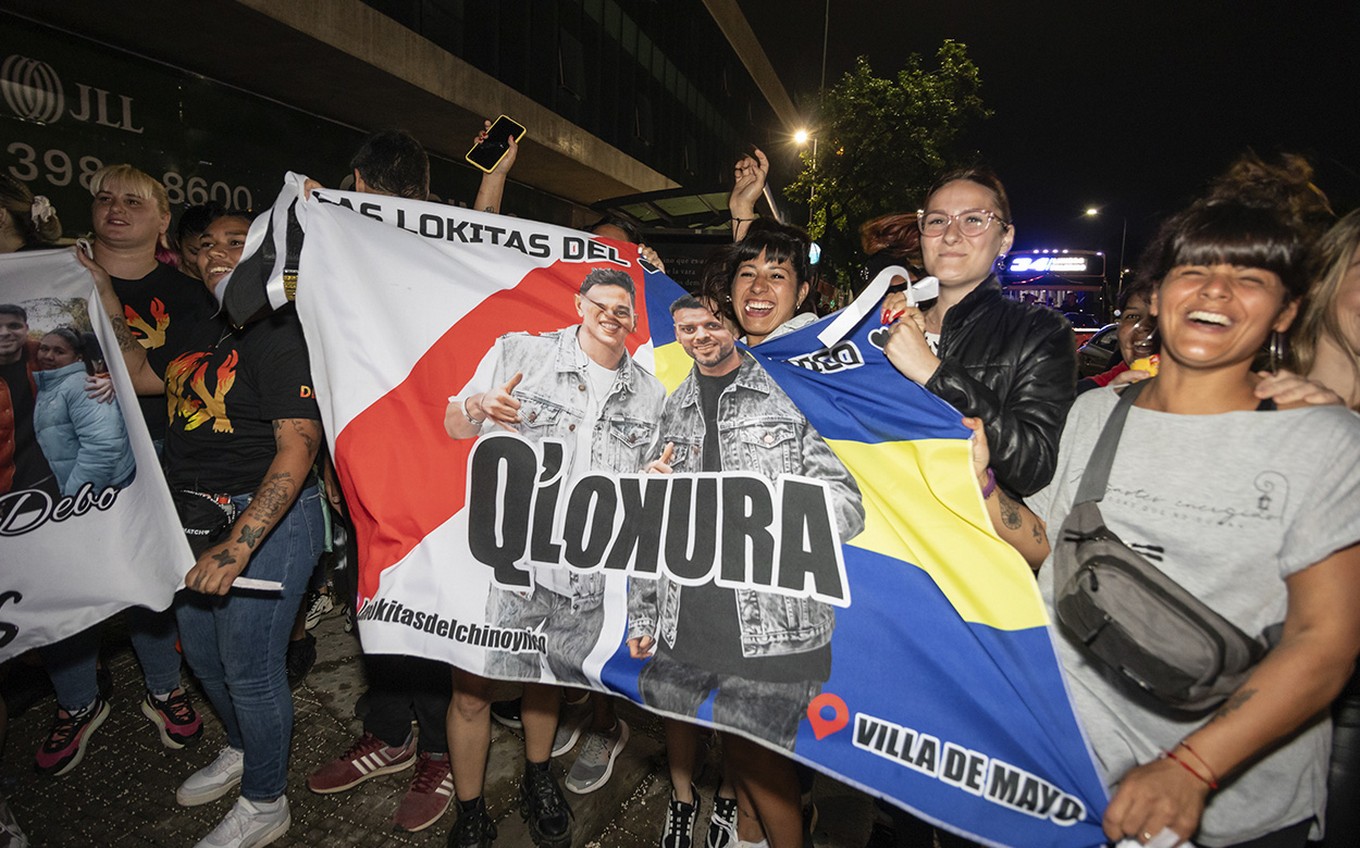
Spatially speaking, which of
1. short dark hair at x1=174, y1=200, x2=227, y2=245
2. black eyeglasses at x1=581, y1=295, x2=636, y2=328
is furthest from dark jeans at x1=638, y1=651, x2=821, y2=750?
short dark hair at x1=174, y1=200, x2=227, y2=245

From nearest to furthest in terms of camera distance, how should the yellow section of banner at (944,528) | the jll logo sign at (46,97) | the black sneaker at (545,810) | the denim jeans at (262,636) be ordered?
the yellow section of banner at (944,528) → the denim jeans at (262,636) → the black sneaker at (545,810) → the jll logo sign at (46,97)

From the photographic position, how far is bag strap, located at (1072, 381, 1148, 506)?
1595 mm

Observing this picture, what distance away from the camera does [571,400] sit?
2230 millimetres

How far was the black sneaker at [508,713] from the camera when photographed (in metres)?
3.55

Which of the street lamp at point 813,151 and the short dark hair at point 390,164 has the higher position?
the street lamp at point 813,151

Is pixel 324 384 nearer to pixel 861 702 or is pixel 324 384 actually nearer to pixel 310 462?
pixel 310 462

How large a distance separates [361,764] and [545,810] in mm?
1058

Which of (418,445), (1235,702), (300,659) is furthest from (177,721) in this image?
(1235,702)

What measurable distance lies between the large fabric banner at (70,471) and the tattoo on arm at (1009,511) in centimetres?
303

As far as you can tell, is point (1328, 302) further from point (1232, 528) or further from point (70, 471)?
point (70, 471)

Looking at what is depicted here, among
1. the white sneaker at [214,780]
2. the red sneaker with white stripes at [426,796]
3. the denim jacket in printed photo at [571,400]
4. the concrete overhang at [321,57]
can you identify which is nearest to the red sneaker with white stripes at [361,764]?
the red sneaker with white stripes at [426,796]

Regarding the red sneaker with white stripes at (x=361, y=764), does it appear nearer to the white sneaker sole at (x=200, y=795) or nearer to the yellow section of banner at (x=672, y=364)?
the white sneaker sole at (x=200, y=795)

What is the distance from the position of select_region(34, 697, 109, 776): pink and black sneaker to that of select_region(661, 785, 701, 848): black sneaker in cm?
296

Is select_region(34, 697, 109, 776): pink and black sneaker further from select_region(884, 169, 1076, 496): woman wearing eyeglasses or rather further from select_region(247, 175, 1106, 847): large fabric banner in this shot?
select_region(884, 169, 1076, 496): woman wearing eyeglasses
